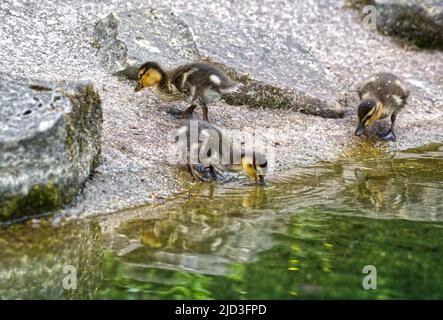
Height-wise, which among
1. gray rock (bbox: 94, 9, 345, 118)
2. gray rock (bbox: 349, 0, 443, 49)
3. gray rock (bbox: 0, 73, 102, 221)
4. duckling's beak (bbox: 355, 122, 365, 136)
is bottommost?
gray rock (bbox: 0, 73, 102, 221)

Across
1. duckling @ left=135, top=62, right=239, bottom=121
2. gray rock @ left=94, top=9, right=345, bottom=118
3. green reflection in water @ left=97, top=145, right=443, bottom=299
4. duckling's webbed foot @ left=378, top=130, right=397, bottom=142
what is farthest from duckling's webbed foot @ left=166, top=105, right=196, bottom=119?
duckling's webbed foot @ left=378, top=130, right=397, bottom=142

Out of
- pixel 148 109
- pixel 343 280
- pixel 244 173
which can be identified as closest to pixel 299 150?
pixel 244 173

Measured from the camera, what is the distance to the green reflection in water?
3.72m

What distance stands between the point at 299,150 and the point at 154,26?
1608 millimetres

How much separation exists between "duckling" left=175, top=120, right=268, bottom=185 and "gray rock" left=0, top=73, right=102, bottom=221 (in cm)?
70

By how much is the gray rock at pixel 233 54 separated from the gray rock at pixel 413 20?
3.74 feet

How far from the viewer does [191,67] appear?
5.84m

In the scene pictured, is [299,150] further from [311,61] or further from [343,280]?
[343,280]

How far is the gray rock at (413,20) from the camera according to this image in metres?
7.65
